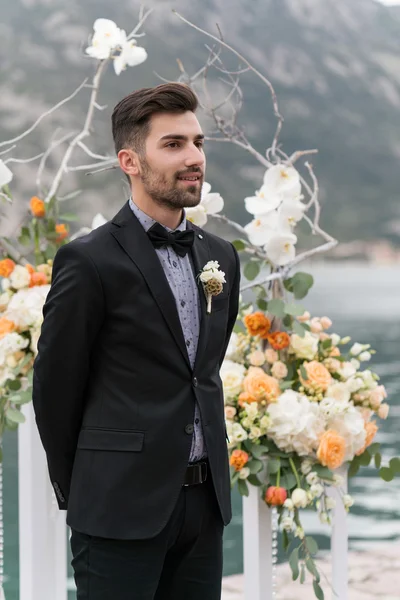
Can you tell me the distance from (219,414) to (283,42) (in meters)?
25.5

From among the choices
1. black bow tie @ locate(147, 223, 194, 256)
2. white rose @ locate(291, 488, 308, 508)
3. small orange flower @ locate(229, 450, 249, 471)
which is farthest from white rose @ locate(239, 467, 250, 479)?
black bow tie @ locate(147, 223, 194, 256)

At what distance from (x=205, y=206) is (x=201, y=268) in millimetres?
588

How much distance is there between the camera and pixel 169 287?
5.01ft

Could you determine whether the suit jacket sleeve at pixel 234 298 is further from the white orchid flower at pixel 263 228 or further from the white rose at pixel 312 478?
the white rose at pixel 312 478

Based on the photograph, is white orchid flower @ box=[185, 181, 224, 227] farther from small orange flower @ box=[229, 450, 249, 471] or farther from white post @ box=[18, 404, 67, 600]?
white post @ box=[18, 404, 67, 600]

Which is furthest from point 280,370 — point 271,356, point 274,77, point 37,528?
point 274,77

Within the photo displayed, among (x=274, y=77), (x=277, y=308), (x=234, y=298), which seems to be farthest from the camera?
(x=274, y=77)

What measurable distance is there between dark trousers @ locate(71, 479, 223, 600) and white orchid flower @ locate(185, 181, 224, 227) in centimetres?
82

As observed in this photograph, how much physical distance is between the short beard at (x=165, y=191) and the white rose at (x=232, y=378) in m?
0.74

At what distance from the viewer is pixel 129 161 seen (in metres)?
1.57

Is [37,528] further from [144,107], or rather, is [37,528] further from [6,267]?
[144,107]

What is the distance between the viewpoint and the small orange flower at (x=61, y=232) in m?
2.46

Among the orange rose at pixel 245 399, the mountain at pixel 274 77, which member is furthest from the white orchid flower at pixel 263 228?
the mountain at pixel 274 77

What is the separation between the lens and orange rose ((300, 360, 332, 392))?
2.18 m
